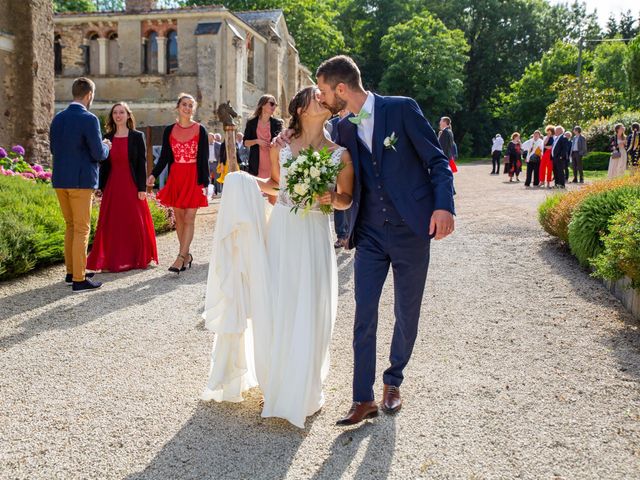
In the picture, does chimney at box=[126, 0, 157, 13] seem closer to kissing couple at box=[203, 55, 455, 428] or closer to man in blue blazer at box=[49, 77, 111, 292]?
man in blue blazer at box=[49, 77, 111, 292]

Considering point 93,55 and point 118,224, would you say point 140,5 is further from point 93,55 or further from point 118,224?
point 118,224

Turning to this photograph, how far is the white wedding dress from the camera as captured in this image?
413 centimetres

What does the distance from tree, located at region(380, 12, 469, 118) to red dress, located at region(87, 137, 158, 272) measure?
5072 cm

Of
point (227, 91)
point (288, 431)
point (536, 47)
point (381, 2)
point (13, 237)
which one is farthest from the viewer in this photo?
point (536, 47)

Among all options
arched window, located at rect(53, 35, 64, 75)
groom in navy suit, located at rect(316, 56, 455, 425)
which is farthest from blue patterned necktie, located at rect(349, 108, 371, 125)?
arched window, located at rect(53, 35, 64, 75)

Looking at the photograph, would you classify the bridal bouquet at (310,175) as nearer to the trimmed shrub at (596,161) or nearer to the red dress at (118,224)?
the red dress at (118,224)

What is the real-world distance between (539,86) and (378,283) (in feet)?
206

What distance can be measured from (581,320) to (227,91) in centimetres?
2538

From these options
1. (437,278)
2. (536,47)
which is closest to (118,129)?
(437,278)

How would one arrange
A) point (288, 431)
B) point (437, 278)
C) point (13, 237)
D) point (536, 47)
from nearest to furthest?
point (288, 431) < point (13, 237) < point (437, 278) < point (536, 47)

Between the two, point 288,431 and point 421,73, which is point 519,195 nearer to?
point 288,431

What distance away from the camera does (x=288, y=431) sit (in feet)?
13.4

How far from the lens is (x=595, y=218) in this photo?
344 inches

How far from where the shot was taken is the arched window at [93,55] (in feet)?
102
